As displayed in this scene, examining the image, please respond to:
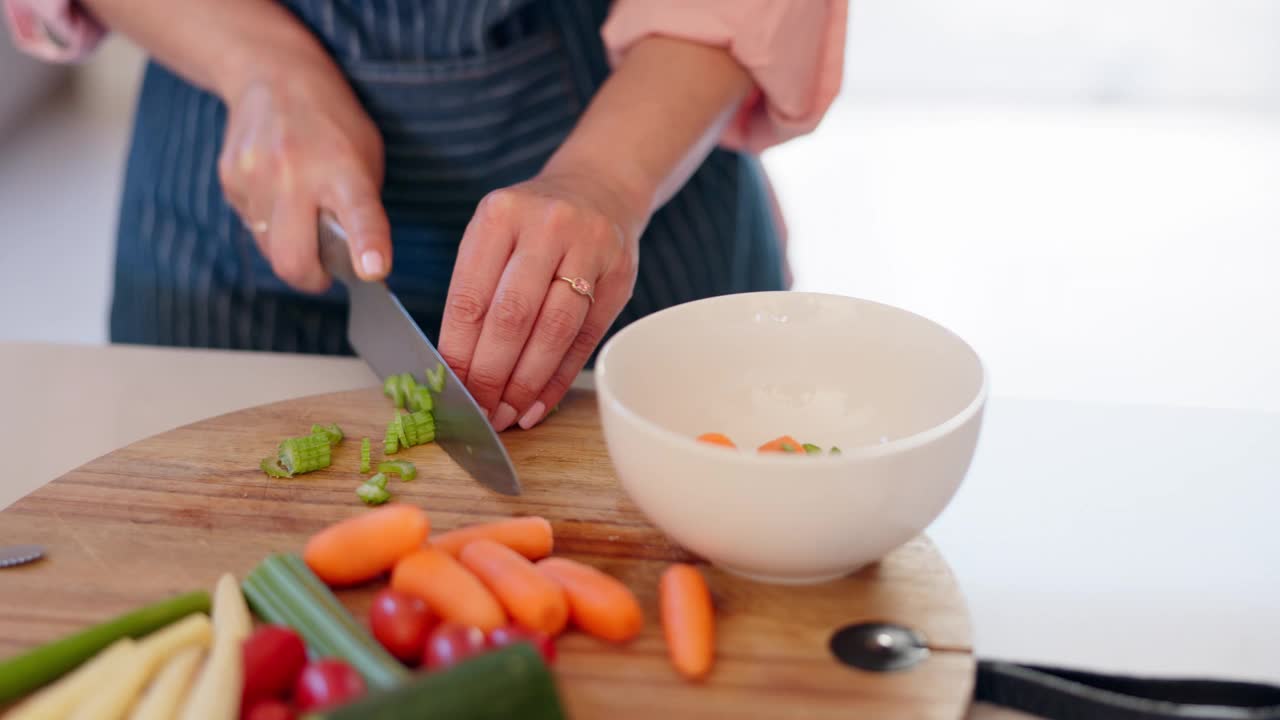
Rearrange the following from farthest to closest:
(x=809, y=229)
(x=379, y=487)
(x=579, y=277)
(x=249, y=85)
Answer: (x=809, y=229), (x=249, y=85), (x=579, y=277), (x=379, y=487)

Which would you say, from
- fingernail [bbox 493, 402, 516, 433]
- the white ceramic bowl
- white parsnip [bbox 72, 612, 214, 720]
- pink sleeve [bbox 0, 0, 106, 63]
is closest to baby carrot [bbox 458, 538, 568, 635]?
the white ceramic bowl

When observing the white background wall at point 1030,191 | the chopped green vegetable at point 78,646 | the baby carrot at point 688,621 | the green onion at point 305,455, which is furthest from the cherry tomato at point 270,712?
the white background wall at point 1030,191

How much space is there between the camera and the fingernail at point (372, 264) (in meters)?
1.35

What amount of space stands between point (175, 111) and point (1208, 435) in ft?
4.89

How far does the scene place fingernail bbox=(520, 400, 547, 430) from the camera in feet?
4.24

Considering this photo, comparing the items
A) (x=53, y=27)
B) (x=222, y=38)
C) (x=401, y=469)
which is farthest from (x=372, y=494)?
(x=53, y=27)

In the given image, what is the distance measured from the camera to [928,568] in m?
1.03

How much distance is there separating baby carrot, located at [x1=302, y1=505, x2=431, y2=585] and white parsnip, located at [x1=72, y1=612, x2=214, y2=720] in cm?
10

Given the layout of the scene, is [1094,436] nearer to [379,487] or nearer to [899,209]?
[379,487]

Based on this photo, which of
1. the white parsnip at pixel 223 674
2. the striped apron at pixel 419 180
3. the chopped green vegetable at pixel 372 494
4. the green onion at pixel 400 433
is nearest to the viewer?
the white parsnip at pixel 223 674

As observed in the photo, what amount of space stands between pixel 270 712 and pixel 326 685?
0.14 ft

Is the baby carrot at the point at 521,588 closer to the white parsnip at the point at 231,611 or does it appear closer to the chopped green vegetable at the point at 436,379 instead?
the white parsnip at the point at 231,611

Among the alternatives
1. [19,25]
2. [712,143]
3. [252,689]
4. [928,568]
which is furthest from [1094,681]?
[19,25]

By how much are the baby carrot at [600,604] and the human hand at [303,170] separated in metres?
0.54
